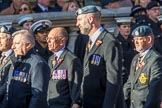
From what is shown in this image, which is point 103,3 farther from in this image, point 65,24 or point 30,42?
point 30,42

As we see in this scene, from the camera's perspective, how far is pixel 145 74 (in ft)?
36.0

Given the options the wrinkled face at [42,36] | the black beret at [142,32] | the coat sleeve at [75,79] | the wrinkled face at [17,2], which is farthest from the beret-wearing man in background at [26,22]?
the black beret at [142,32]

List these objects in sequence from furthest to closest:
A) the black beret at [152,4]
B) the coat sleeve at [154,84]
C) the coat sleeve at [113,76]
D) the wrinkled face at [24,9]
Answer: the wrinkled face at [24,9]
the black beret at [152,4]
the coat sleeve at [154,84]
the coat sleeve at [113,76]

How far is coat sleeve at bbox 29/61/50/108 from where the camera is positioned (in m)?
10.1

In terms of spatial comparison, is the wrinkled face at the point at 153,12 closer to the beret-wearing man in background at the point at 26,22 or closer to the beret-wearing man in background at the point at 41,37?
the beret-wearing man in background at the point at 41,37

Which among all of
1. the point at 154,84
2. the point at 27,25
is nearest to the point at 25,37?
the point at 154,84

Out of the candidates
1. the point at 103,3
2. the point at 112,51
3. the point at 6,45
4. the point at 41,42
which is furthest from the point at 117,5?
the point at 112,51

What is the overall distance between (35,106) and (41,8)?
5.64 m

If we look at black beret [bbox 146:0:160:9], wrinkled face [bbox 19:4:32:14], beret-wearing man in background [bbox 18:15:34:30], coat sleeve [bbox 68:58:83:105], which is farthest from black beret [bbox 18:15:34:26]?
coat sleeve [bbox 68:58:83:105]

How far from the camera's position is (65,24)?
14953 millimetres

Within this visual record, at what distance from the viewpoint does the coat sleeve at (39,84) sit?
399 inches

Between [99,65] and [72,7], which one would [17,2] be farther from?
[99,65]

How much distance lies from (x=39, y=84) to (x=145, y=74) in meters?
1.55

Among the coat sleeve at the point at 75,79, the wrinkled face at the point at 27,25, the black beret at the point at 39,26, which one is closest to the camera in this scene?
the coat sleeve at the point at 75,79
